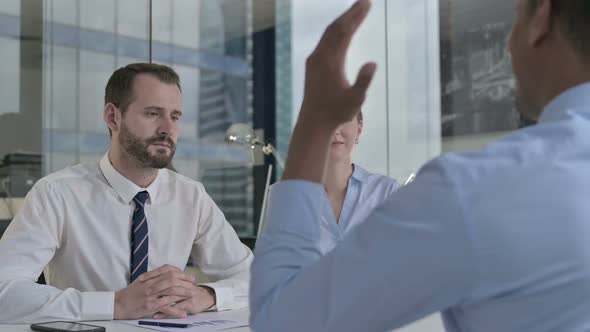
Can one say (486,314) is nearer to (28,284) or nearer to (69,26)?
(28,284)

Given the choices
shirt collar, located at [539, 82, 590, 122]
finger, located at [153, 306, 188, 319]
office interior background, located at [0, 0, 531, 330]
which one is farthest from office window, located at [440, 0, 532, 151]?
shirt collar, located at [539, 82, 590, 122]

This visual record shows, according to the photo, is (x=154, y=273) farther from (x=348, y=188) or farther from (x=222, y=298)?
(x=348, y=188)

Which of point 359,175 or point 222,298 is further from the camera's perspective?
→ point 359,175

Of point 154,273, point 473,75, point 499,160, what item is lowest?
point 154,273

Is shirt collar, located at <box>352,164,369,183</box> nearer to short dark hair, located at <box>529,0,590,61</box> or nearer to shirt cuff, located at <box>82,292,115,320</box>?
shirt cuff, located at <box>82,292,115,320</box>

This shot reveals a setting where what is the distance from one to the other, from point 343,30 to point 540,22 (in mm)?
193

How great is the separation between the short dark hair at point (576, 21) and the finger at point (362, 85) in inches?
7.5

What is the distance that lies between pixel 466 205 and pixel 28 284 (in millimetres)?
1591

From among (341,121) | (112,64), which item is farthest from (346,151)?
(112,64)

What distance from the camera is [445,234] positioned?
1.88 ft

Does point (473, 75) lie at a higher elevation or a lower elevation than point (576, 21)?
higher

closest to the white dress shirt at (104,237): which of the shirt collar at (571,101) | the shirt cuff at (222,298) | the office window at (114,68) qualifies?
the shirt cuff at (222,298)

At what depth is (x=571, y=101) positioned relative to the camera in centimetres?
69

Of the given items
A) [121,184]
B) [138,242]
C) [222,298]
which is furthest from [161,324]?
[121,184]
